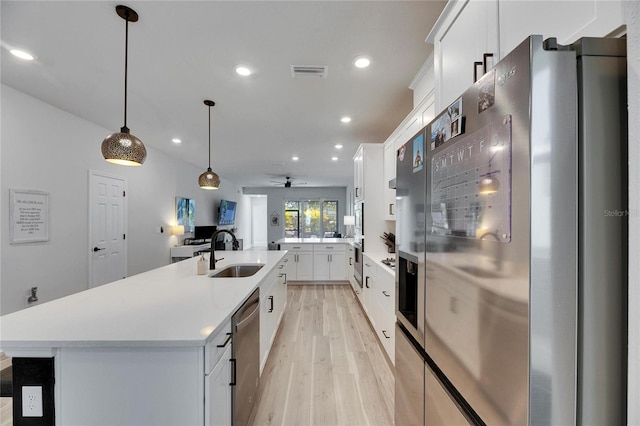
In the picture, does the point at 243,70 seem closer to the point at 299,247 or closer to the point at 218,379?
the point at 218,379

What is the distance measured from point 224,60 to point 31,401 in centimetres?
232

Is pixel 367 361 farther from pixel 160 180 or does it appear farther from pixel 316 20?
pixel 160 180

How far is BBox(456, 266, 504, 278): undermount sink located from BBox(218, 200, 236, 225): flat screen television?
8252mm

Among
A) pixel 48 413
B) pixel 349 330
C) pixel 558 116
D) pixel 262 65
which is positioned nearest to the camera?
pixel 558 116

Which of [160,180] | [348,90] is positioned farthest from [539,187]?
[160,180]

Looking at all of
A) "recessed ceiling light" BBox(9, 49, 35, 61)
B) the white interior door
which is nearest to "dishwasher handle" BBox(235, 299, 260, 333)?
"recessed ceiling light" BBox(9, 49, 35, 61)

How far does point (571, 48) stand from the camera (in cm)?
54

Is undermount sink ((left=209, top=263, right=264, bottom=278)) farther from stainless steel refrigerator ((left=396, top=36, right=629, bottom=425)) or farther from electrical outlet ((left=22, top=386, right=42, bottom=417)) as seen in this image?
stainless steel refrigerator ((left=396, top=36, right=629, bottom=425))

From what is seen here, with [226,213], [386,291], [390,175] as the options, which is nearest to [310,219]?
[226,213]

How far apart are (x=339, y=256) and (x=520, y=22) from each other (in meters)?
4.78

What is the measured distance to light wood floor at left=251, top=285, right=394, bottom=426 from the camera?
1834 mm

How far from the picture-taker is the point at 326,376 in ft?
7.41

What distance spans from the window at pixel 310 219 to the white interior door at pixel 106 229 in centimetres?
643

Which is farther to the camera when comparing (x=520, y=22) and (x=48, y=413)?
(x=48, y=413)
